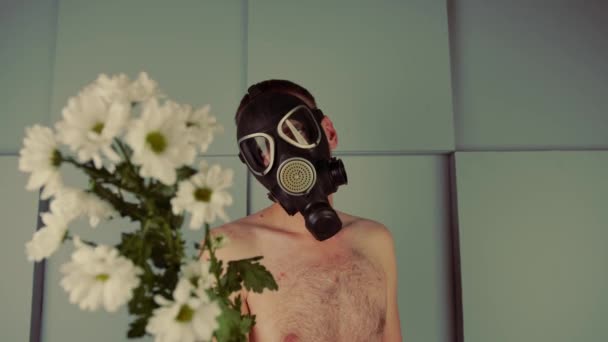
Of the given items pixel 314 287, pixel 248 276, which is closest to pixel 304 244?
pixel 314 287

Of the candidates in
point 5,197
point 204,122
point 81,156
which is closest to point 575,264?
point 204,122

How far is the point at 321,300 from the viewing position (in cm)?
153

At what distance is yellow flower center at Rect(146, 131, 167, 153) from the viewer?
515 millimetres

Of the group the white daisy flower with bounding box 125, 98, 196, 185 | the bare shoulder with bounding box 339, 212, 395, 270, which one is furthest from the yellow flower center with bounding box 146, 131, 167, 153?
the bare shoulder with bounding box 339, 212, 395, 270

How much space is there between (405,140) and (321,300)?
73 centimetres

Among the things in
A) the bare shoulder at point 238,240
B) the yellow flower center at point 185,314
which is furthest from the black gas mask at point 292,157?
the yellow flower center at point 185,314

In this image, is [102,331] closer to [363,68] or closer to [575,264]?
[363,68]

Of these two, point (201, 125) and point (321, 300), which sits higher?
point (201, 125)

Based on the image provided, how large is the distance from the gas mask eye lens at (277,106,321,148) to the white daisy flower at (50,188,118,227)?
609 mm

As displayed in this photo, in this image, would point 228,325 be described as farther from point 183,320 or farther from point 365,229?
point 365,229

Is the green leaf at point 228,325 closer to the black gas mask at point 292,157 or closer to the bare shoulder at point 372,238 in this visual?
the black gas mask at point 292,157

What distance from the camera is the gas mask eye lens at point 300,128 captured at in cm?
116

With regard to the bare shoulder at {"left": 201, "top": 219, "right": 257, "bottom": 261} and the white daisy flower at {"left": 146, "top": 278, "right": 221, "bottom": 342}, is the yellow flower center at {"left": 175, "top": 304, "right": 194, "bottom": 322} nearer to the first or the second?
the white daisy flower at {"left": 146, "top": 278, "right": 221, "bottom": 342}

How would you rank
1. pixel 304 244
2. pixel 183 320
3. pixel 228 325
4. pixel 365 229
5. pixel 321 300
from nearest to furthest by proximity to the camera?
pixel 183 320 → pixel 228 325 → pixel 321 300 → pixel 304 244 → pixel 365 229
